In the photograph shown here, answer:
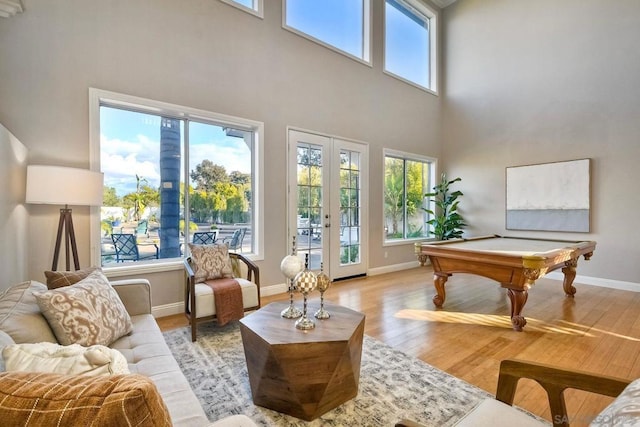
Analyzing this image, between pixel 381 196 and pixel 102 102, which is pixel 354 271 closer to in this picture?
pixel 381 196

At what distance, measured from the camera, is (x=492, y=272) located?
3.25 metres

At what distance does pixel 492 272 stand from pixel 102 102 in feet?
14.6

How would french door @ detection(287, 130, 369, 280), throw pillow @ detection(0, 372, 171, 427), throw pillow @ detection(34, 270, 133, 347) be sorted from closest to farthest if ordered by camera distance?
throw pillow @ detection(0, 372, 171, 427)
throw pillow @ detection(34, 270, 133, 347)
french door @ detection(287, 130, 369, 280)

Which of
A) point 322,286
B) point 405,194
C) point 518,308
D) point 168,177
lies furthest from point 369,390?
point 405,194

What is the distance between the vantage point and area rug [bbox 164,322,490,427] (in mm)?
1821

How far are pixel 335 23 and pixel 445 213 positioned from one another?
422 cm

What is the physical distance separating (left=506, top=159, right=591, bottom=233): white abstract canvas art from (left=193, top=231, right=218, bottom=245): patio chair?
17.5 ft

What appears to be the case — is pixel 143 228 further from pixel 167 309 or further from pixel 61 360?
pixel 61 360

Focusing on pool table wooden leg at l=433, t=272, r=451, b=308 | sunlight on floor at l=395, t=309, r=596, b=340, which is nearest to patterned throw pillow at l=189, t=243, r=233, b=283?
sunlight on floor at l=395, t=309, r=596, b=340

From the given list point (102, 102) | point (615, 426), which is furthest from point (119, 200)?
point (615, 426)

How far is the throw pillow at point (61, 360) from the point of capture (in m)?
0.89

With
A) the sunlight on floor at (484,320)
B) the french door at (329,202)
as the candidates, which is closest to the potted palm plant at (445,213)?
the french door at (329,202)

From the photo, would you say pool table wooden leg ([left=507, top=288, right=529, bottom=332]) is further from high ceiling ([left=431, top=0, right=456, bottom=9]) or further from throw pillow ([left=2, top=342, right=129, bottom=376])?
high ceiling ([left=431, top=0, right=456, bottom=9])

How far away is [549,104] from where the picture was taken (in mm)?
5461
